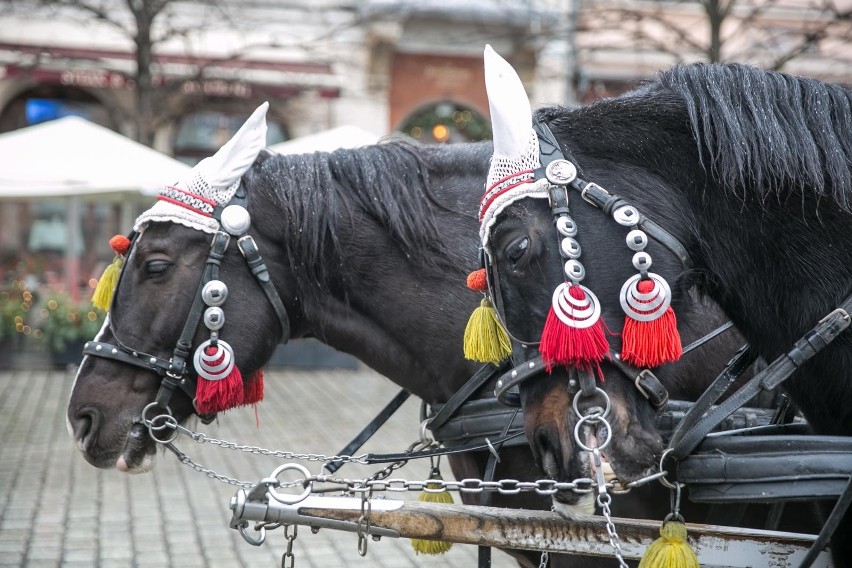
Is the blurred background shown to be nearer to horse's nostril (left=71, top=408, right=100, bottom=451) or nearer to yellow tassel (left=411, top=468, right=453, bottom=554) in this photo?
horse's nostril (left=71, top=408, right=100, bottom=451)

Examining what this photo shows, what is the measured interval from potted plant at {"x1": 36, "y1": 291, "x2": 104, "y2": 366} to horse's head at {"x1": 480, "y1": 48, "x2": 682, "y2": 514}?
31.6 ft

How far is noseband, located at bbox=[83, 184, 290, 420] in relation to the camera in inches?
111

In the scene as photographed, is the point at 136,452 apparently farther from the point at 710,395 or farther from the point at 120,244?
the point at 710,395

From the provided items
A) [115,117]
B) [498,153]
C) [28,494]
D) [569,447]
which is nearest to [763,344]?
[569,447]

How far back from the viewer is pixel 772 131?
1979 millimetres

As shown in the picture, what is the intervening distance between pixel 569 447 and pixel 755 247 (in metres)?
0.57

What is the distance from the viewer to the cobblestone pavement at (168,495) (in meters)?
5.00

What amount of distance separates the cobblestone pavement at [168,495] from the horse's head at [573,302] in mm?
3147

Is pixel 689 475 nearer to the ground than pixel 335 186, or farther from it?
nearer to the ground

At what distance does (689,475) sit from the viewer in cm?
216

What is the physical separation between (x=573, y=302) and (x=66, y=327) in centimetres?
1004

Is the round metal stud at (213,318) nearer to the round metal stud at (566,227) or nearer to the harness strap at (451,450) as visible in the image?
the harness strap at (451,450)

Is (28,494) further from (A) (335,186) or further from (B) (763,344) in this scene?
(B) (763,344)

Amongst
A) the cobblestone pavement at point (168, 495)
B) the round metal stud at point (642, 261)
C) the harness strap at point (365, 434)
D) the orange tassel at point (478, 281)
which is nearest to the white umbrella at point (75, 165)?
the cobblestone pavement at point (168, 495)
